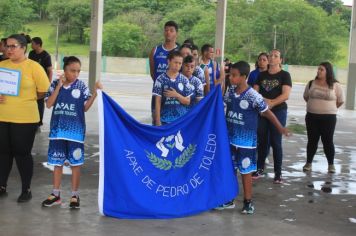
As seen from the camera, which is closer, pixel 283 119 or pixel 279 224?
pixel 279 224

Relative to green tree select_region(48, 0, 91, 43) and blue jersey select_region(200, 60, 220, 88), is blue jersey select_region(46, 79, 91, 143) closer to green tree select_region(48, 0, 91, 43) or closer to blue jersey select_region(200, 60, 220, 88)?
blue jersey select_region(200, 60, 220, 88)

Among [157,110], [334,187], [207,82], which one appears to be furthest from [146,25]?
[157,110]

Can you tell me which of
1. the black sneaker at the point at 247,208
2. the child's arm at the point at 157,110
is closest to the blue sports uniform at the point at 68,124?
the child's arm at the point at 157,110

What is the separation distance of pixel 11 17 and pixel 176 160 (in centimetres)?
5648

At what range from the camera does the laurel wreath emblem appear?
5609 mm

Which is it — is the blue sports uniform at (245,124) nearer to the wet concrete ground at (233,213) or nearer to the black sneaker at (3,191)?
the wet concrete ground at (233,213)

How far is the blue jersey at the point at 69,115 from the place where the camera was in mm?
5633

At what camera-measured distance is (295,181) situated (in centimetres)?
768

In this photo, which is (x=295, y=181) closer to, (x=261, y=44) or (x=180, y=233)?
(x=180, y=233)

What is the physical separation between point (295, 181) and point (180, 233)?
303 cm

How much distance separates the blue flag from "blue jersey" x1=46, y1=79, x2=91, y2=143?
31 centimetres

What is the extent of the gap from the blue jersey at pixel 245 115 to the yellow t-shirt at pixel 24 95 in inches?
77.5

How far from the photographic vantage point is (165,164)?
567cm

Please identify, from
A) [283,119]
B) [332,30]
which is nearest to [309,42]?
[332,30]
